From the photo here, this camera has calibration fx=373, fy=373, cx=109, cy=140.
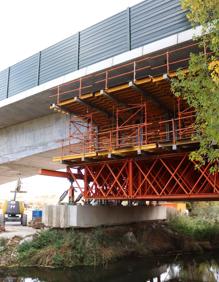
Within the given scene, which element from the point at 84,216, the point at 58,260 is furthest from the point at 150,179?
the point at 58,260

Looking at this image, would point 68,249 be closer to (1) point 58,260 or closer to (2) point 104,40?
(1) point 58,260

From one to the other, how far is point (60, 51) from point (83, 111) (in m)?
4.45

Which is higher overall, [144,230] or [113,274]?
[144,230]

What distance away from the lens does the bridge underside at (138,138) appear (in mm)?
15226

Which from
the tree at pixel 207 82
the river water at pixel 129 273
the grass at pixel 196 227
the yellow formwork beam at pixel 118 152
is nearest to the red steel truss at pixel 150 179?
the yellow formwork beam at pixel 118 152

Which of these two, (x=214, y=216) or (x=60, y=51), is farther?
(x=214, y=216)

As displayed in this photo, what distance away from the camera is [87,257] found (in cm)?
1602

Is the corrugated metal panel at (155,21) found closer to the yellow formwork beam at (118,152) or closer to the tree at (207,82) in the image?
the yellow formwork beam at (118,152)

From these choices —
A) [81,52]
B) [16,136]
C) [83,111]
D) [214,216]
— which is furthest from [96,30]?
[214,216]

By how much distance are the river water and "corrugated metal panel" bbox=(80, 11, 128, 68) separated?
33.0 feet

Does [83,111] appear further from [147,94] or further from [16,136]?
[16,136]

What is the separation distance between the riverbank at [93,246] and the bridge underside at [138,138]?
84.0 inches

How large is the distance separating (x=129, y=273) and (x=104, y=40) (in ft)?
37.4

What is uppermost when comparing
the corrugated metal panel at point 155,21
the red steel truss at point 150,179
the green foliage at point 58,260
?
the corrugated metal panel at point 155,21
